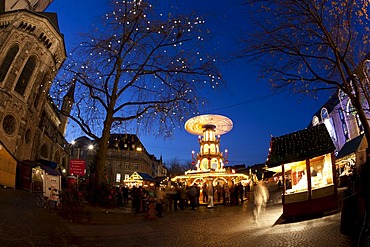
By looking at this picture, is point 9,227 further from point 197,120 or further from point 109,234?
point 197,120

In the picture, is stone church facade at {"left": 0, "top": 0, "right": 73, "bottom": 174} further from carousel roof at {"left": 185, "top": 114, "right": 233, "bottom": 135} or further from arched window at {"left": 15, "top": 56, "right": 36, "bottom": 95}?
carousel roof at {"left": 185, "top": 114, "right": 233, "bottom": 135}

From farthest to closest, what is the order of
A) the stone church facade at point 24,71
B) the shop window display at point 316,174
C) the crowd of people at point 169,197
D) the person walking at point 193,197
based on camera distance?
the stone church facade at point 24,71 → the person walking at point 193,197 → the crowd of people at point 169,197 → the shop window display at point 316,174

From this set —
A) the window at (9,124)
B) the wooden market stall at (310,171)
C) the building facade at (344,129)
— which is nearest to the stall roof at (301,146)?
the wooden market stall at (310,171)

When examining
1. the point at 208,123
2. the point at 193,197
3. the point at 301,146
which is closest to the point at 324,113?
the point at 208,123

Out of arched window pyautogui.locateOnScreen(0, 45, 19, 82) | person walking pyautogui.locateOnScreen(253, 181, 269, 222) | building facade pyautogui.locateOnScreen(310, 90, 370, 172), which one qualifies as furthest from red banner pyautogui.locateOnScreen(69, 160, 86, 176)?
building facade pyautogui.locateOnScreen(310, 90, 370, 172)

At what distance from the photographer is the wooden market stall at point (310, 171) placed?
1108cm

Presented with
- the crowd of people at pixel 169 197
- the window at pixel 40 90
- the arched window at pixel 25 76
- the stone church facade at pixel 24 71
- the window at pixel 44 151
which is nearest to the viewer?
the crowd of people at pixel 169 197

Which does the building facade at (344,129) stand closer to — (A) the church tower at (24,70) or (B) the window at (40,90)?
(A) the church tower at (24,70)

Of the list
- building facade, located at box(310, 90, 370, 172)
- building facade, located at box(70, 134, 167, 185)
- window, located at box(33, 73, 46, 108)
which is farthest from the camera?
building facade, located at box(70, 134, 167, 185)

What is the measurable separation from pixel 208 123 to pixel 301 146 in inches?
1361

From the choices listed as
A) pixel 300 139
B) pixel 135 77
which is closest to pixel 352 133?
pixel 300 139

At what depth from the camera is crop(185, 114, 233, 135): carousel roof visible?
45.9m

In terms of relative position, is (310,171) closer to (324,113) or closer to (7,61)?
(7,61)

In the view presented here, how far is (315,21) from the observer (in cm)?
1284
